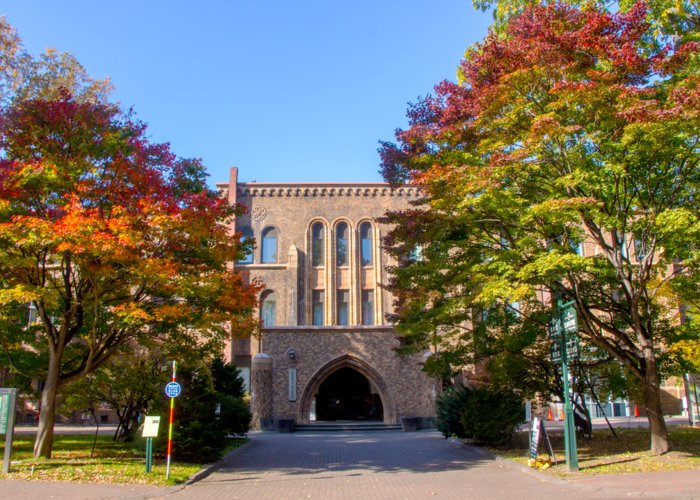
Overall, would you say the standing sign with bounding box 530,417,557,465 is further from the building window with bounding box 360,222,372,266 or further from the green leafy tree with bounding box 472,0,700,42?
the building window with bounding box 360,222,372,266

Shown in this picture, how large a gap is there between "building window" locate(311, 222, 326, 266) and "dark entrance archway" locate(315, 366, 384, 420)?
6702 millimetres

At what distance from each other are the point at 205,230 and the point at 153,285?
71.6 inches

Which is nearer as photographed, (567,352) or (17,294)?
(17,294)

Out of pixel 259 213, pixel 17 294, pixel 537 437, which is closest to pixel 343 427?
pixel 259 213

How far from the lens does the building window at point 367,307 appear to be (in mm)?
34750

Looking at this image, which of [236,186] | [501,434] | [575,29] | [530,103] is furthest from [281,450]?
[236,186]

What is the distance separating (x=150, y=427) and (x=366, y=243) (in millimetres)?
24641

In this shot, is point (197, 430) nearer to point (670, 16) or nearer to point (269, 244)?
point (670, 16)

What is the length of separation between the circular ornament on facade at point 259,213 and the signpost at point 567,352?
24.9 m

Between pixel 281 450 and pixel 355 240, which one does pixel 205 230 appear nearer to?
pixel 281 450

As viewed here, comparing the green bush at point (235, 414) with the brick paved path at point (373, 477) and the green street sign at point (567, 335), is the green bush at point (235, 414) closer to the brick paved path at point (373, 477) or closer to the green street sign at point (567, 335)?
the brick paved path at point (373, 477)

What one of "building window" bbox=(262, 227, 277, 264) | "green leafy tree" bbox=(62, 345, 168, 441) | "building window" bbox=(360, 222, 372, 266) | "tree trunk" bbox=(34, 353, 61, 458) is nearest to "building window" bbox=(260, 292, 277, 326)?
"building window" bbox=(262, 227, 277, 264)

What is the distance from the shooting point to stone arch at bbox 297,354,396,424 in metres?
30.1

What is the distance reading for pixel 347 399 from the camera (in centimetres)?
3462
